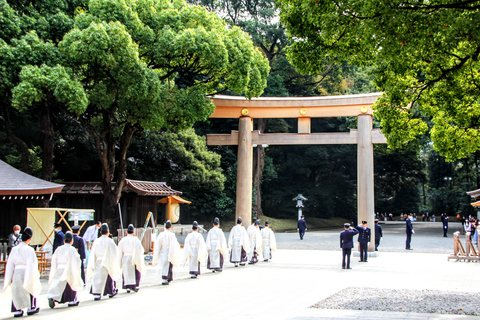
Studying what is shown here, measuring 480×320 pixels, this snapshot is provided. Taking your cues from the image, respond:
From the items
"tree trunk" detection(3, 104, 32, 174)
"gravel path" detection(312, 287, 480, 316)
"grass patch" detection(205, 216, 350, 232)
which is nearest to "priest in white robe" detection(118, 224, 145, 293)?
"gravel path" detection(312, 287, 480, 316)

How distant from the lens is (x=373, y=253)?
60.1 ft

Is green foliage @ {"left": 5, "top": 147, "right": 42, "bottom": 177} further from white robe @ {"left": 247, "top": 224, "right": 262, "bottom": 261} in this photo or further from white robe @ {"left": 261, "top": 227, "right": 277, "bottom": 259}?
white robe @ {"left": 261, "top": 227, "right": 277, "bottom": 259}

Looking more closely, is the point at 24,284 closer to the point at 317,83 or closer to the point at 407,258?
the point at 407,258

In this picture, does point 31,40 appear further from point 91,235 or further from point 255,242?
point 255,242

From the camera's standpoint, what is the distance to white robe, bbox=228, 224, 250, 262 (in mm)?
15422

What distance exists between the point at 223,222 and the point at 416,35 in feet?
95.1

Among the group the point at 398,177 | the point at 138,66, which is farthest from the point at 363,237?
the point at 398,177

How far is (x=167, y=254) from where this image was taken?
11.9m

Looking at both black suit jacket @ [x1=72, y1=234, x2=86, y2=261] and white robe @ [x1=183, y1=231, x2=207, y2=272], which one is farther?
white robe @ [x1=183, y1=231, x2=207, y2=272]

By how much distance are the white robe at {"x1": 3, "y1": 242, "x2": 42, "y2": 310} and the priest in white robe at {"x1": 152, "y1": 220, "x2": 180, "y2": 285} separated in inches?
155

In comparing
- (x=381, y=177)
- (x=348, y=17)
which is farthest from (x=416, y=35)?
(x=381, y=177)

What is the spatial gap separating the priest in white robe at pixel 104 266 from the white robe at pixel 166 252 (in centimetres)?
199

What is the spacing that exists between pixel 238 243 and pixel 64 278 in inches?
292

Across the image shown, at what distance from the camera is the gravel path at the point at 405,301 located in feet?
25.8
